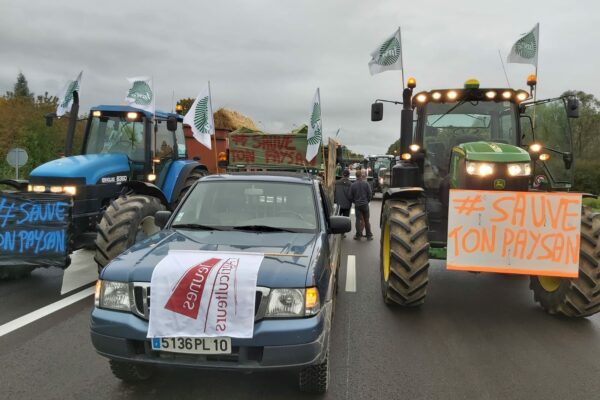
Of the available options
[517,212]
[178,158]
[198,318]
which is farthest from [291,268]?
[178,158]

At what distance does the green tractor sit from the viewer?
17.9ft

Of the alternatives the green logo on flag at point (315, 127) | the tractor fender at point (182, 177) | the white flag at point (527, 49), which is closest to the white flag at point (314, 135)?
the green logo on flag at point (315, 127)

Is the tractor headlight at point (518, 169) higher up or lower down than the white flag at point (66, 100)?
lower down

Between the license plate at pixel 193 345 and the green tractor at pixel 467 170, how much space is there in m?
2.88

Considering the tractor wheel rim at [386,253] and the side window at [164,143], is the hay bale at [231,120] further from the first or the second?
the tractor wheel rim at [386,253]

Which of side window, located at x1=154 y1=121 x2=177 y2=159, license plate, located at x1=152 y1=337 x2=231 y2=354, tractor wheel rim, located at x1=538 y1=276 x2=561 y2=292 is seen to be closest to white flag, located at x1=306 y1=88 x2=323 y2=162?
side window, located at x1=154 y1=121 x2=177 y2=159

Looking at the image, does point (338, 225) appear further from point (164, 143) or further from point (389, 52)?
point (164, 143)

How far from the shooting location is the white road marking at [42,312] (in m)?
4.98

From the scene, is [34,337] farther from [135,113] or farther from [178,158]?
[178,158]

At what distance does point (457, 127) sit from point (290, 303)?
181 inches

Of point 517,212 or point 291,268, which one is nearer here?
point 291,268

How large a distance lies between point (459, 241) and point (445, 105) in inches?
93.3

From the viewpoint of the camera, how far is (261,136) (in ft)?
40.7

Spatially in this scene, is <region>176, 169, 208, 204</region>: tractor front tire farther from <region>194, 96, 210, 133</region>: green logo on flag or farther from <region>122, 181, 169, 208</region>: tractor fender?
<region>122, 181, 169, 208</region>: tractor fender
